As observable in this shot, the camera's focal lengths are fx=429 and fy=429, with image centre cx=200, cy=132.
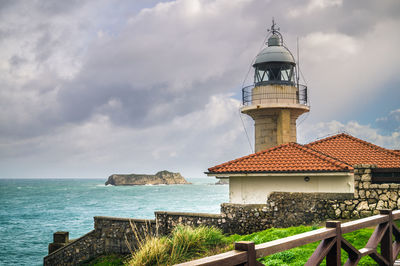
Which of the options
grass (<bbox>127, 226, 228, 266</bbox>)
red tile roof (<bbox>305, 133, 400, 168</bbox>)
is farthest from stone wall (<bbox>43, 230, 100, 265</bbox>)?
red tile roof (<bbox>305, 133, 400, 168</bbox>)

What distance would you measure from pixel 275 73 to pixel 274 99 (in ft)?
5.60

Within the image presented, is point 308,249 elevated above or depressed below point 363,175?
below

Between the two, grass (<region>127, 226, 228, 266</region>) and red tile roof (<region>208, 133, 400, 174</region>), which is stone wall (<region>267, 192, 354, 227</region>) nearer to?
red tile roof (<region>208, 133, 400, 174</region>)

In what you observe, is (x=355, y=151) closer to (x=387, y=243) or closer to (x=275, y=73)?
(x=275, y=73)

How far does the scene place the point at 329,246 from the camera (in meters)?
4.21

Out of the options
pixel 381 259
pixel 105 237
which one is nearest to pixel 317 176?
pixel 105 237

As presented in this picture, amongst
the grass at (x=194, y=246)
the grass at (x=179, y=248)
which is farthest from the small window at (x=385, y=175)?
the grass at (x=179, y=248)

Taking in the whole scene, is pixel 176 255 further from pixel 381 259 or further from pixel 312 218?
pixel 381 259

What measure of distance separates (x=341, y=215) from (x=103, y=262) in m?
9.38

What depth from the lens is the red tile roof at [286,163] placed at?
15289mm

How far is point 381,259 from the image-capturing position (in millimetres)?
5414

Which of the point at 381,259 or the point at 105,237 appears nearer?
the point at 381,259

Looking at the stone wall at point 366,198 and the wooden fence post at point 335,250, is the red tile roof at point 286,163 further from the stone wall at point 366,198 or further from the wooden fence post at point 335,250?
the wooden fence post at point 335,250

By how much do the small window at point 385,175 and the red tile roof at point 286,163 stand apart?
0.82 meters
